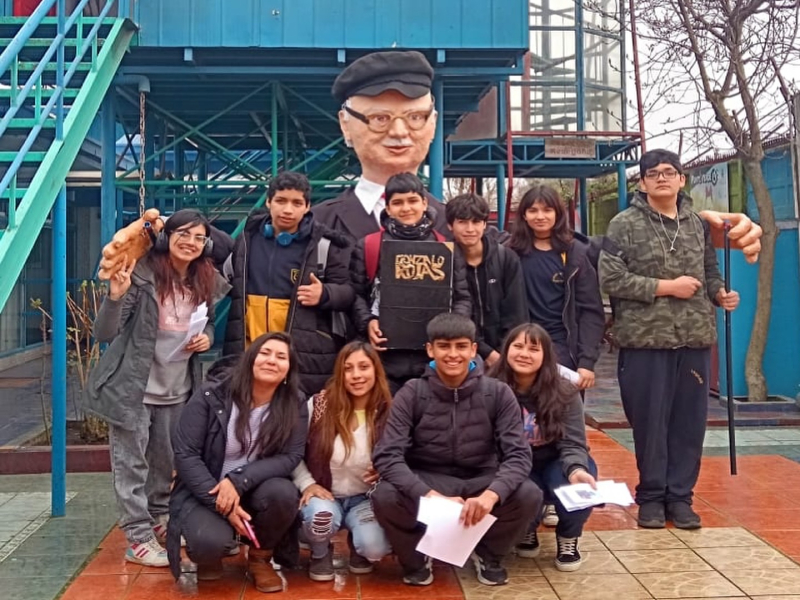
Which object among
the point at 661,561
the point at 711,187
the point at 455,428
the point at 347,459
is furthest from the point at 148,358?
the point at 711,187

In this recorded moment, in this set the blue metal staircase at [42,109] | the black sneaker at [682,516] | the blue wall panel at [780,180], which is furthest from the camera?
the blue wall panel at [780,180]

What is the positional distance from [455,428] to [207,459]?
103cm

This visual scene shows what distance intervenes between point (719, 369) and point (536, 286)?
480 cm

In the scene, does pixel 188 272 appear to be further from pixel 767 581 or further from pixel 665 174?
pixel 767 581

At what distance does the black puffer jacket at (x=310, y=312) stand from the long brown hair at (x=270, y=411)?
0.27m

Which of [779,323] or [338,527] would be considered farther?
[779,323]

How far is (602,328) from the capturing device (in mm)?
4215

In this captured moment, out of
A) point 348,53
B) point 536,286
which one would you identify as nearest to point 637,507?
point 536,286

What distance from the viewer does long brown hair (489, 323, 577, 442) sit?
12.3 ft

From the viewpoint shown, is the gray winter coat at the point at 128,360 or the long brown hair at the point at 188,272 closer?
the gray winter coat at the point at 128,360

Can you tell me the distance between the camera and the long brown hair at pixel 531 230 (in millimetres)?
4117

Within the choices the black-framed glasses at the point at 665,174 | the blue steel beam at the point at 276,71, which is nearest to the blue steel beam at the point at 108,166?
the blue steel beam at the point at 276,71

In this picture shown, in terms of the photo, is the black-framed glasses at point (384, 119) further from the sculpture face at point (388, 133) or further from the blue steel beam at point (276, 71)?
the blue steel beam at point (276, 71)

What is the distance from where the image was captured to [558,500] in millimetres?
3676
